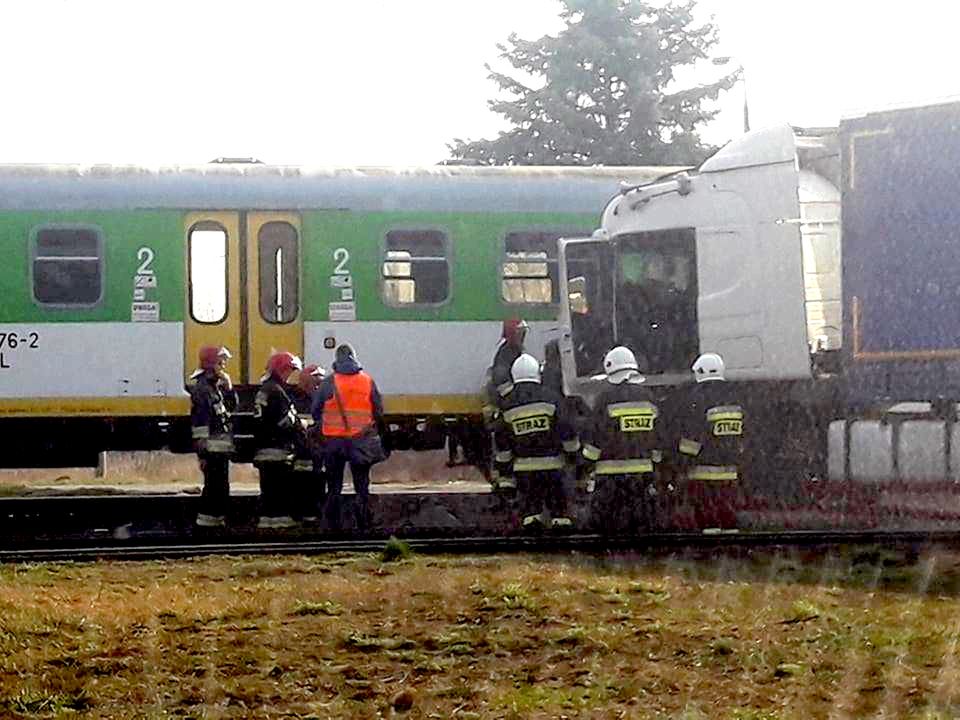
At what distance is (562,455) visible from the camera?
43.7 feet

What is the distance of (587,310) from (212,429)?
13.0ft

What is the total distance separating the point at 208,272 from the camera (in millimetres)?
16469

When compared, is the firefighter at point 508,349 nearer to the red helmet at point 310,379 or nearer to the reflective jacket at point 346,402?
the reflective jacket at point 346,402

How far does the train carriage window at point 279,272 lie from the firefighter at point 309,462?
120cm

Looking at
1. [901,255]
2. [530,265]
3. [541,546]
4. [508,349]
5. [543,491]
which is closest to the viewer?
[541,546]

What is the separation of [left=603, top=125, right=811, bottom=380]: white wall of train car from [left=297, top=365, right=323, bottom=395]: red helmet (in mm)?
3582

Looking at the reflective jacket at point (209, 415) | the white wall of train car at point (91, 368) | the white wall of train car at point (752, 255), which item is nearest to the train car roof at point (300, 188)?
the white wall of train car at point (91, 368)

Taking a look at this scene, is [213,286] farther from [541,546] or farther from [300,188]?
[541,546]

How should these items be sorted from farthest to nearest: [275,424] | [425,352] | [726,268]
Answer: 1. [425,352]
2. [726,268]
3. [275,424]

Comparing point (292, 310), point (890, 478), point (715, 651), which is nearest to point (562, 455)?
point (890, 478)

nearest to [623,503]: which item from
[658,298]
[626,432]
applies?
[626,432]

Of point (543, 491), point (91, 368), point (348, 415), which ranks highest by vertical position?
point (91, 368)

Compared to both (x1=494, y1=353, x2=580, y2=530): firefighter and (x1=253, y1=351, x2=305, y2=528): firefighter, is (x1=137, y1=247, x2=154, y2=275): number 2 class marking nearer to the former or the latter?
(x1=253, y1=351, x2=305, y2=528): firefighter

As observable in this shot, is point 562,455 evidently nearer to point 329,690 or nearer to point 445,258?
point 445,258
